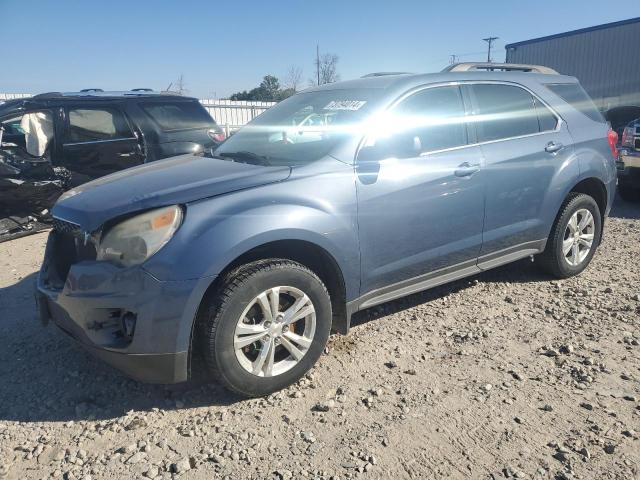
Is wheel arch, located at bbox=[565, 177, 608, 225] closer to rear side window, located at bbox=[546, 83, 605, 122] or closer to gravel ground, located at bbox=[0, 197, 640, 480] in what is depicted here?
rear side window, located at bbox=[546, 83, 605, 122]

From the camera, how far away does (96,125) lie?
6613mm

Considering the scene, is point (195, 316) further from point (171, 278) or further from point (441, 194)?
point (441, 194)

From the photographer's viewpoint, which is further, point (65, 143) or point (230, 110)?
point (230, 110)

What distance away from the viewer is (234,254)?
2.60m

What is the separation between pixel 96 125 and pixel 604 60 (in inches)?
841

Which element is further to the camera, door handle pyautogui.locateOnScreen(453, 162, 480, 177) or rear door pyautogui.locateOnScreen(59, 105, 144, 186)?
rear door pyautogui.locateOnScreen(59, 105, 144, 186)

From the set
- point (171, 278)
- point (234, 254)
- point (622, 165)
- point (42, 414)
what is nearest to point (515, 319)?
point (234, 254)

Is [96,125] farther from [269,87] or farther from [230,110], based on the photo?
[269,87]

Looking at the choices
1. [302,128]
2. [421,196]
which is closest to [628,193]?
[421,196]

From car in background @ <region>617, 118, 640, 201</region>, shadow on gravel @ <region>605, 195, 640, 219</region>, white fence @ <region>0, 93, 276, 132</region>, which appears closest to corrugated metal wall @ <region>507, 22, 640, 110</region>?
white fence @ <region>0, 93, 276, 132</region>

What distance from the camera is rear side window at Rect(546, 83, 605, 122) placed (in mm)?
4418

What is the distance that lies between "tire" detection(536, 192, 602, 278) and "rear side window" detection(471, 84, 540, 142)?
30.0 inches

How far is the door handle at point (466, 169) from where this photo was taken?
3.51m

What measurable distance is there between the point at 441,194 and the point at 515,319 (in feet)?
3.83
